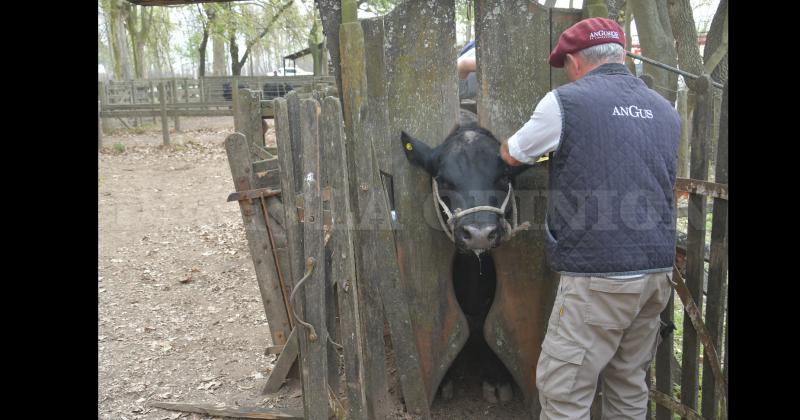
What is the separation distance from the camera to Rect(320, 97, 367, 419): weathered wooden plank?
2.81 m

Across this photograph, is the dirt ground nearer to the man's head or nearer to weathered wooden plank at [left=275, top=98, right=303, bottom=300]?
weathered wooden plank at [left=275, top=98, right=303, bottom=300]

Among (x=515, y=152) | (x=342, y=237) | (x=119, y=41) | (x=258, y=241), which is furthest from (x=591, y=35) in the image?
(x=119, y=41)

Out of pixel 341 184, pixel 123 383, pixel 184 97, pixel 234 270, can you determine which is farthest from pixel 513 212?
pixel 184 97

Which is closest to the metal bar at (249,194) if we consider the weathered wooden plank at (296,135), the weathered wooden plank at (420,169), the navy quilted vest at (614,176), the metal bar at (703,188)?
the weathered wooden plank at (420,169)

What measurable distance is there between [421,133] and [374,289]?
1066mm

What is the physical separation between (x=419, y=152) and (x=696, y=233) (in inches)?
62.7

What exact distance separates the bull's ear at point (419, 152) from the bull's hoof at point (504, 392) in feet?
5.36

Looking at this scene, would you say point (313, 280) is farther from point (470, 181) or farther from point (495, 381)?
point (495, 381)

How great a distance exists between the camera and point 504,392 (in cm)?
424

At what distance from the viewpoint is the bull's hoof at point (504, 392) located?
13.9 feet

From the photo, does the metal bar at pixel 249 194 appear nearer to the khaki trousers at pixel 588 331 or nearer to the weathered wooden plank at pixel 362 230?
the weathered wooden plank at pixel 362 230

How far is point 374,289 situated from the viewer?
3270 mm

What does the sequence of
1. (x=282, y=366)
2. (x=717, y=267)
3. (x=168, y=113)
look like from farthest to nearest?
(x=168, y=113) → (x=282, y=366) → (x=717, y=267)

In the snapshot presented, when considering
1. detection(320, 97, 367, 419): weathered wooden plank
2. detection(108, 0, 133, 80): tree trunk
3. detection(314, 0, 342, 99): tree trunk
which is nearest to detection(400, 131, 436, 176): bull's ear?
detection(314, 0, 342, 99): tree trunk
